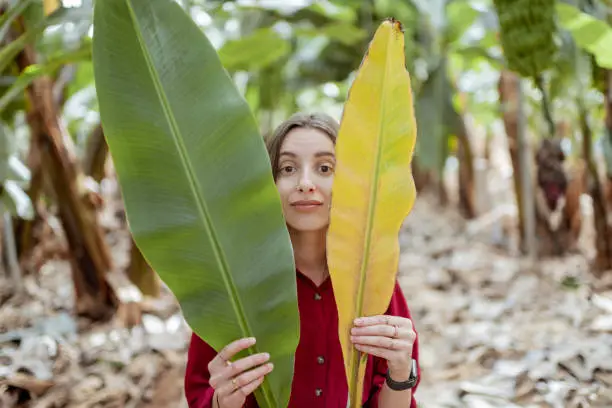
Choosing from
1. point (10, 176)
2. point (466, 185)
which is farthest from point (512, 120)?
point (10, 176)

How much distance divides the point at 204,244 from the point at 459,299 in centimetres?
125

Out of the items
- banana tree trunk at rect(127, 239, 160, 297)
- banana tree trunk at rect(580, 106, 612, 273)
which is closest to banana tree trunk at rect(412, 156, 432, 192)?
banana tree trunk at rect(580, 106, 612, 273)

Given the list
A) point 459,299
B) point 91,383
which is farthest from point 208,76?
point 459,299

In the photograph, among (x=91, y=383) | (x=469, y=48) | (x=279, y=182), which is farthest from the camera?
(x=469, y=48)

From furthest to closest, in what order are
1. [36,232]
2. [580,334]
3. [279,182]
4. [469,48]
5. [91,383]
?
[36,232]
[469,48]
[580,334]
[91,383]
[279,182]

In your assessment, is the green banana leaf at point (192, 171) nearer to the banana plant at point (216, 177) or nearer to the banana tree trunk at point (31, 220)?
the banana plant at point (216, 177)

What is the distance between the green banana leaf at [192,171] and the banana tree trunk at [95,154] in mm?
1362

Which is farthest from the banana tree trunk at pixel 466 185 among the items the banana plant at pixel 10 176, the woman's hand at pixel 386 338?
the woman's hand at pixel 386 338

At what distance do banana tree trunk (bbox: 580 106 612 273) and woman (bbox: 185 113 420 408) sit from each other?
1.08 metres

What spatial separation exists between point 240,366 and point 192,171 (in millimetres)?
187

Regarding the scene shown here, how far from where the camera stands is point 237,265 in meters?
0.54

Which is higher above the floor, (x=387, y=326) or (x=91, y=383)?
(x=387, y=326)

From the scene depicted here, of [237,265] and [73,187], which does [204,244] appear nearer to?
[237,265]

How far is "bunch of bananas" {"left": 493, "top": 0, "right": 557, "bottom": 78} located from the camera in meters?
0.99
